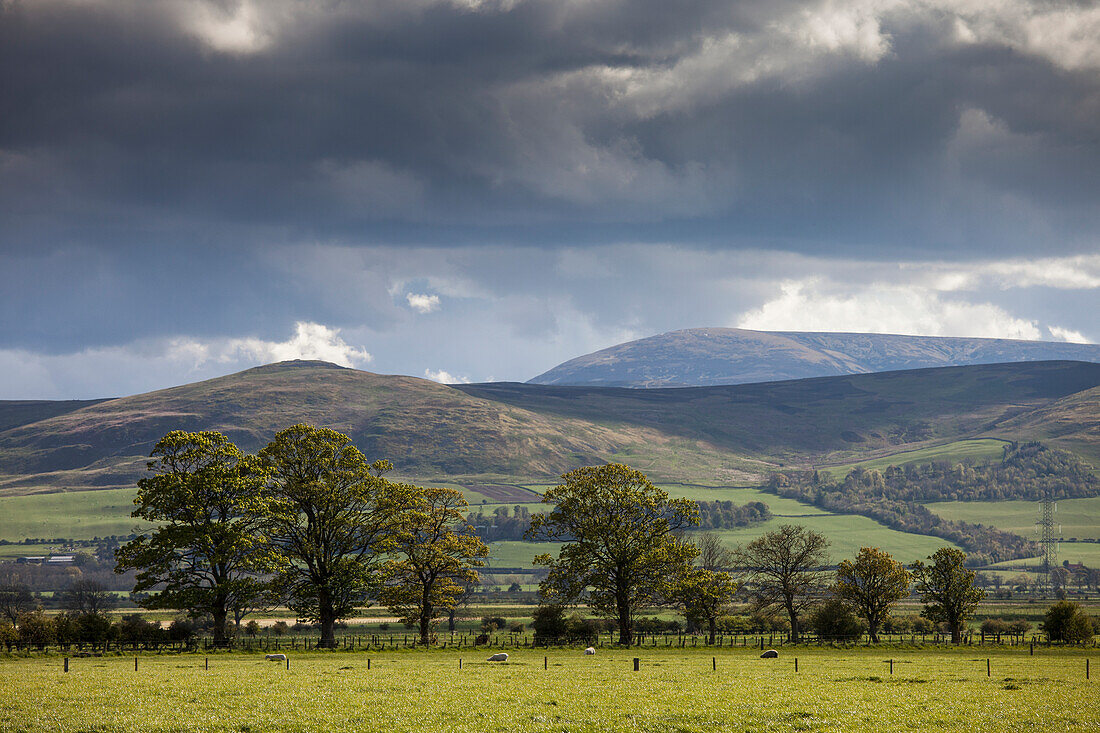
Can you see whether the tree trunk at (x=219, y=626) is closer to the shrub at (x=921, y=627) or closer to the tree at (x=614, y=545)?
the tree at (x=614, y=545)

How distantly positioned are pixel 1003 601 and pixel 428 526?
179m

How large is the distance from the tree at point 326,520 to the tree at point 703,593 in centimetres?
2839

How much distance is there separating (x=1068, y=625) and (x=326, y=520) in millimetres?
78243

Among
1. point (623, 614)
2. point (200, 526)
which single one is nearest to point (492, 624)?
point (623, 614)

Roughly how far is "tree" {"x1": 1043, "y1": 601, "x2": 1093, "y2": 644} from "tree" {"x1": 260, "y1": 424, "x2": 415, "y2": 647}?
71061 millimetres

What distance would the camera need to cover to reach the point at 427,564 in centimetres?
7456

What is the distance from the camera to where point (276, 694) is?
1384 inches

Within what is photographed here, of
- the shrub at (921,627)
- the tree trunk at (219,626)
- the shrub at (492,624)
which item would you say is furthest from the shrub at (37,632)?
the shrub at (921,627)

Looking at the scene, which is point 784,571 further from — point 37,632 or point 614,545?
point 37,632

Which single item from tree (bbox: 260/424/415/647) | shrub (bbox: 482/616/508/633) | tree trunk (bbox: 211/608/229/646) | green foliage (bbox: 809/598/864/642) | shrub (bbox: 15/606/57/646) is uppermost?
tree (bbox: 260/424/415/647)

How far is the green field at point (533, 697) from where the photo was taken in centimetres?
2880

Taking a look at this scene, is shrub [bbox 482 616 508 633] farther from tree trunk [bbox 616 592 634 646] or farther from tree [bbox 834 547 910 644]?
tree [bbox 834 547 910 644]

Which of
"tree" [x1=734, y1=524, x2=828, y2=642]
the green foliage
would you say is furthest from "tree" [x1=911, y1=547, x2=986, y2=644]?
"tree" [x1=734, y1=524, x2=828, y2=642]

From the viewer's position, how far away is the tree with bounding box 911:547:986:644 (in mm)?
99250
